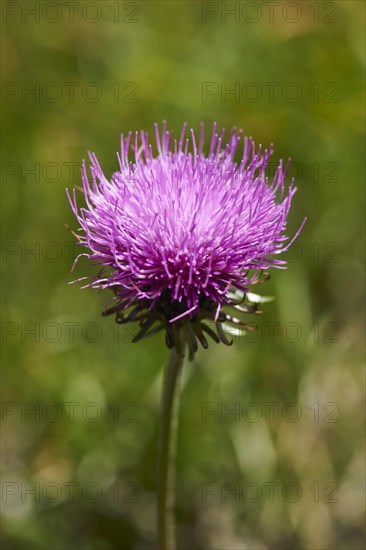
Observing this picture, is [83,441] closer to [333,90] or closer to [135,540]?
[135,540]

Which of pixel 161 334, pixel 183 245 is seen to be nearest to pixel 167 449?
pixel 183 245

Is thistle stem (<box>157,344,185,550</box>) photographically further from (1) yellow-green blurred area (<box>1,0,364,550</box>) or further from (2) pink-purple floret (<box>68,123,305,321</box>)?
(1) yellow-green blurred area (<box>1,0,364,550</box>)

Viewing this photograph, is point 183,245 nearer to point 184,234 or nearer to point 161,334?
point 184,234

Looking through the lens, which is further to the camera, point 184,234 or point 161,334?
point 161,334

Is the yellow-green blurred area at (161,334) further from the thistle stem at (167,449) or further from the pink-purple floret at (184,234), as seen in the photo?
the pink-purple floret at (184,234)

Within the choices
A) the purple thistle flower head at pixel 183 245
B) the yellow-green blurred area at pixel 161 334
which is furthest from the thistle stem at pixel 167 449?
the yellow-green blurred area at pixel 161 334

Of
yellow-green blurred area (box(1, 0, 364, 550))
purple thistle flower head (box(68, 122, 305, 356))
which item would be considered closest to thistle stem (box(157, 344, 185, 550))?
purple thistle flower head (box(68, 122, 305, 356))
